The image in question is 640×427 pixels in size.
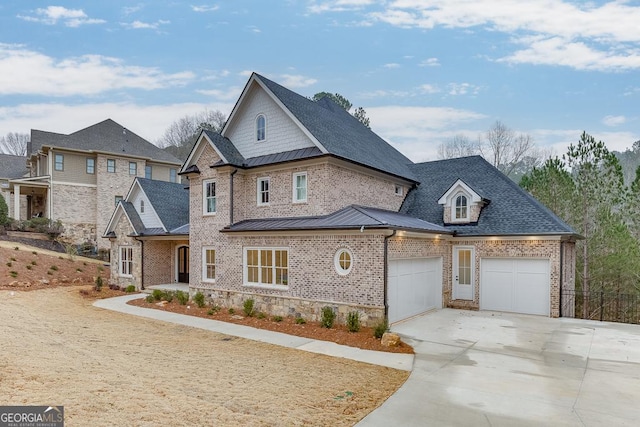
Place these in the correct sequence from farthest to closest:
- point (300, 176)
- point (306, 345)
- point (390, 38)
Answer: point (390, 38)
point (300, 176)
point (306, 345)

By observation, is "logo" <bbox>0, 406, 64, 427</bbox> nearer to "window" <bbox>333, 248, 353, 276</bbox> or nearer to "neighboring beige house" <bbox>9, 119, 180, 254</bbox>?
"window" <bbox>333, 248, 353, 276</bbox>

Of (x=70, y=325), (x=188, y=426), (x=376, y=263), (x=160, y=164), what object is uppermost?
(x=160, y=164)

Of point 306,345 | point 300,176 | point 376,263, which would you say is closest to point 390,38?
point 300,176

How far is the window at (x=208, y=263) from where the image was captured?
16.0 metres

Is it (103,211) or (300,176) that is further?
(103,211)

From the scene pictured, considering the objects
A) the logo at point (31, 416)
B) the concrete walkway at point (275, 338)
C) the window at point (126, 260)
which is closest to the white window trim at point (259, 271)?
the concrete walkway at point (275, 338)

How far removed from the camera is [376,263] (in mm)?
11195

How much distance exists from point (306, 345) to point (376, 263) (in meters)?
3.30

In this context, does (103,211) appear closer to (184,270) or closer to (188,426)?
(184,270)

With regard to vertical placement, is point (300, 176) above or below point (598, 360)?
above

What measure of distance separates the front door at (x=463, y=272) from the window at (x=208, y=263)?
10825mm

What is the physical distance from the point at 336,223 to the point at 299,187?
122 inches

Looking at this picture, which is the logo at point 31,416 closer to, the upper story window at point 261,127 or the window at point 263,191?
the window at point 263,191

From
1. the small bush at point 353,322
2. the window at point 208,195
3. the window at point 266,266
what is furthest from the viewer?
the window at point 208,195
